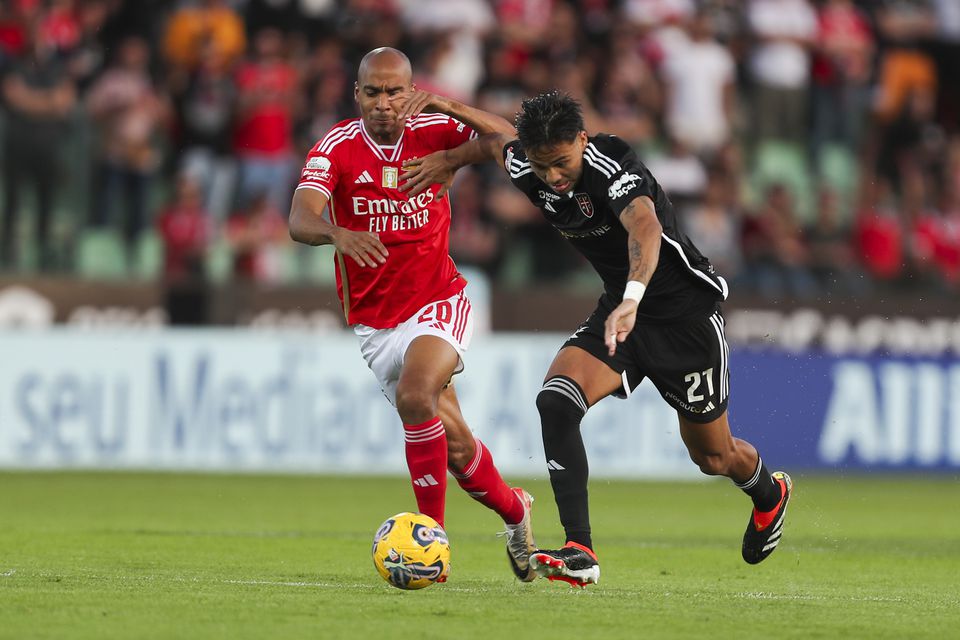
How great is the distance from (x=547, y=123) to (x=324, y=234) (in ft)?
3.71

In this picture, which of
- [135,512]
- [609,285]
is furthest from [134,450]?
[609,285]

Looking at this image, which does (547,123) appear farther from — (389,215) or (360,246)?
(389,215)

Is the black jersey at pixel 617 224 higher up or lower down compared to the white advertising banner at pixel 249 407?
higher up

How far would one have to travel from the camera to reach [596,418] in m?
15.4

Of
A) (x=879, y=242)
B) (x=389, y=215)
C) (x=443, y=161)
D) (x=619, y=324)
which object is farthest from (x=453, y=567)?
(x=879, y=242)

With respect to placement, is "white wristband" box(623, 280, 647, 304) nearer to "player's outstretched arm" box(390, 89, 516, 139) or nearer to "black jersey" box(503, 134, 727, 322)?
"black jersey" box(503, 134, 727, 322)

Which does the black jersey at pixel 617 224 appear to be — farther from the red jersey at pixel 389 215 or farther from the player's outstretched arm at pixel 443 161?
the red jersey at pixel 389 215

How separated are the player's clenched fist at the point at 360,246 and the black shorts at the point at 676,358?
3.77 feet

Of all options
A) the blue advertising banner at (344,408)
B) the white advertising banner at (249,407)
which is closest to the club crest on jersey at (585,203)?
the blue advertising banner at (344,408)

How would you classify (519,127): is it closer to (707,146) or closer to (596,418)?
(596,418)

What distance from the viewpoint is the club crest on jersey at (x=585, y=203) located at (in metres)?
7.50

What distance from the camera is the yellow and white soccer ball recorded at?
7.03 meters

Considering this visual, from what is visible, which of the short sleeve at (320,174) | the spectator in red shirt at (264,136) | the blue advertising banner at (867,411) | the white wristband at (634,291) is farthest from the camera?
the spectator in red shirt at (264,136)

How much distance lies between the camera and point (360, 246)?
24.1 ft
